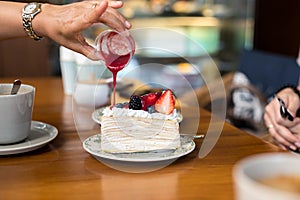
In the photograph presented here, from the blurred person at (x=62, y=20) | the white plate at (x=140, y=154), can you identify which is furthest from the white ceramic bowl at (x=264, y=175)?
the blurred person at (x=62, y=20)

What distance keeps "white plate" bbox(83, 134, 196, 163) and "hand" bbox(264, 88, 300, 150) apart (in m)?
0.44

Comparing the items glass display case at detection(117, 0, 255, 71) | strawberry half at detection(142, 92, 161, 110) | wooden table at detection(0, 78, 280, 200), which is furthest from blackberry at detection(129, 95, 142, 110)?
glass display case at detection(117, 0, 255, 71)

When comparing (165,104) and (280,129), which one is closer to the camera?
(165,104)

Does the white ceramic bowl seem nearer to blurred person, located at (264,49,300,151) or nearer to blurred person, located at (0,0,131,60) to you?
blurred person, located at (0,0,131,60)

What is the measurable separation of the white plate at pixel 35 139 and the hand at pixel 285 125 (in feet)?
2.08

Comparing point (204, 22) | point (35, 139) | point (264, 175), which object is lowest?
point (204, 22)

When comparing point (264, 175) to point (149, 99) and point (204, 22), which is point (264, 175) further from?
point (204, 22)

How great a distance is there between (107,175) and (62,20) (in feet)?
1.20

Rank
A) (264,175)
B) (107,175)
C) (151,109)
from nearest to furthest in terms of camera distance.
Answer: (264,175), (107,175), (151,109)

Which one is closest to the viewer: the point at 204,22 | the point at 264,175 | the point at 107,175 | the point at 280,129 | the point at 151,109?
the point at 264,175

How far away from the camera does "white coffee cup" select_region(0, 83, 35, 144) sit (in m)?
0.98

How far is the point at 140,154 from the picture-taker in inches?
37.0

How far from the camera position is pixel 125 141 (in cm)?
95

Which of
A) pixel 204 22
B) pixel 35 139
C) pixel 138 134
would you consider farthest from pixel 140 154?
pixel 204 22
